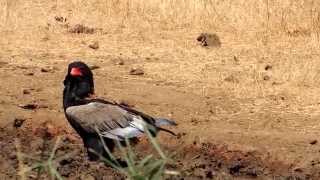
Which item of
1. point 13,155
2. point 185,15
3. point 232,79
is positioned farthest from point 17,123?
point 185,15

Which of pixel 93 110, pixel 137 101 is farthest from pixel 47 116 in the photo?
pixel 93 110

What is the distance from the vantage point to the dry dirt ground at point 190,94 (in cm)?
785

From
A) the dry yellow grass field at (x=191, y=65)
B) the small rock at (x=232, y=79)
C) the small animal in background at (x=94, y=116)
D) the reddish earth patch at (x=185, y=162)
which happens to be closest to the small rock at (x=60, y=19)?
the dry yellow grass field at (x=191, y=65)

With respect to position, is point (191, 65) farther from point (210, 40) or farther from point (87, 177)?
point (87, 177)

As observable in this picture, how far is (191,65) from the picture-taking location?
10.9m

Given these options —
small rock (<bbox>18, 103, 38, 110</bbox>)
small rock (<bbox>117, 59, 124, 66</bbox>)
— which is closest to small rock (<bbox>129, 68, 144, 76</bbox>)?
small rock (<bbox>117, 59, 124, 66</bbox>)

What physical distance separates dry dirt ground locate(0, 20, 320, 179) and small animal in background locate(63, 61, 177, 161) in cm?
29

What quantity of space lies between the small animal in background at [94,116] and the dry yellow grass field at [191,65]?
2.31ft

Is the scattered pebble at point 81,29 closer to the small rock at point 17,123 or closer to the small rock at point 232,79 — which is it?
the small rock at point 232,79

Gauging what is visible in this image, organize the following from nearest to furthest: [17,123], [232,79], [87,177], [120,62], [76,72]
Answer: [87,177] < [76,72] < [17,123] < [232,79] < [120,62]

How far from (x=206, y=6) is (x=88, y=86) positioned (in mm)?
5551

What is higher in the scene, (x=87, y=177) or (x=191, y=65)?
(x=191, y=65)

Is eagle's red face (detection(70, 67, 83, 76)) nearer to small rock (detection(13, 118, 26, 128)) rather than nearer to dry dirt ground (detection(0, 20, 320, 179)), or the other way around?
dry dirt ground (detection(0, 20, 320, 179))

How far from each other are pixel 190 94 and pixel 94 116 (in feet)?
8.67
